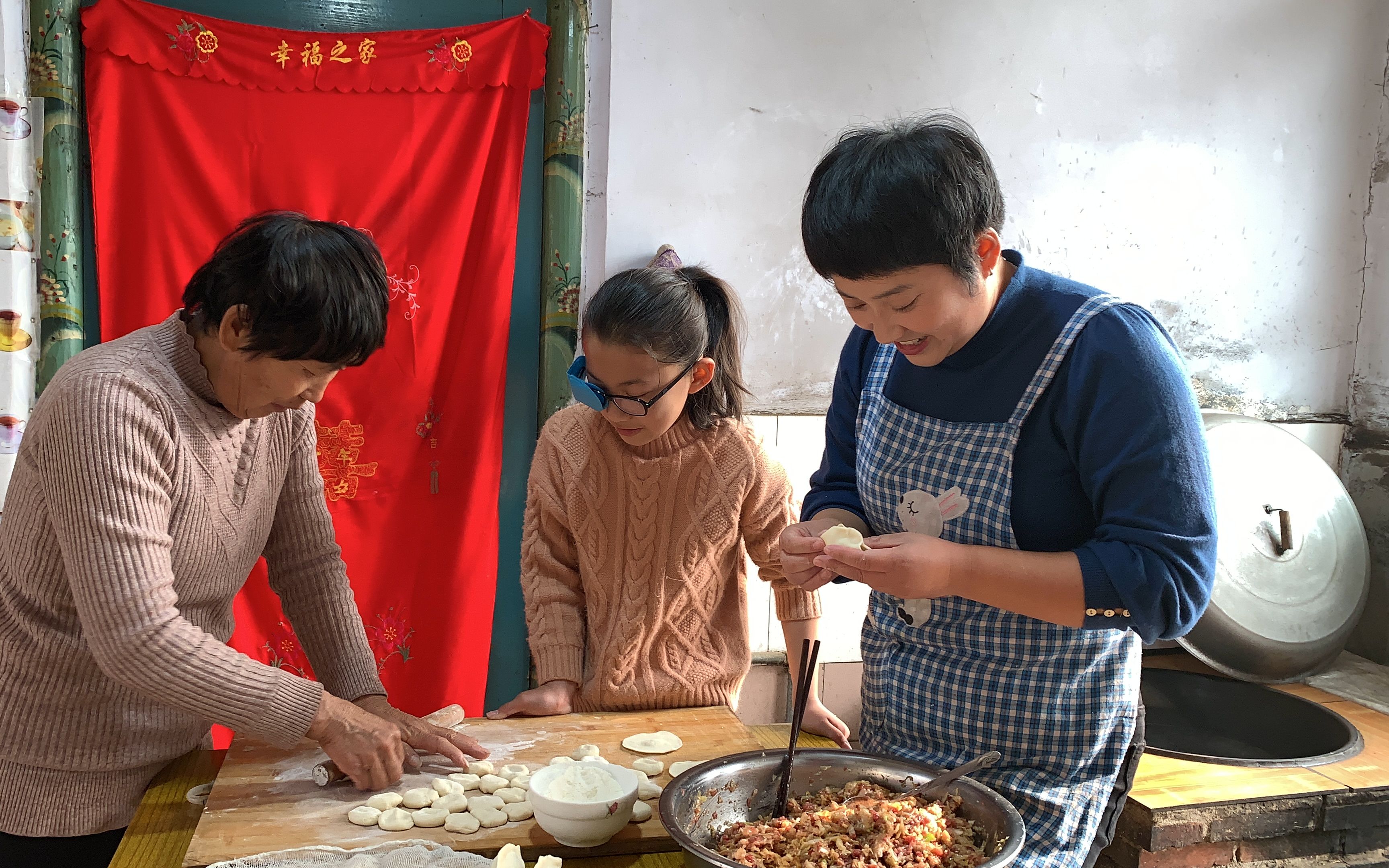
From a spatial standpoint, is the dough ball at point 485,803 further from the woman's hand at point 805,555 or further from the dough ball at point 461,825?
the woman's hand at point 805,555

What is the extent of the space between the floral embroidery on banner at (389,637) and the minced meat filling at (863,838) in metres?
1.87

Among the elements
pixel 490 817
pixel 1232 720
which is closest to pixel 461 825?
pixel 490 817

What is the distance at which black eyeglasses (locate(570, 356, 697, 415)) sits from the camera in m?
1.98

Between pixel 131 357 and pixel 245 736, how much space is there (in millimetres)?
725

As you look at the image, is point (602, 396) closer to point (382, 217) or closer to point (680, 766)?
point (680, 766)

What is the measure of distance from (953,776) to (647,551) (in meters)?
0.95

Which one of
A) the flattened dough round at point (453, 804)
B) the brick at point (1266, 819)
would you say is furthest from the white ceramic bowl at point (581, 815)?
the brick at point (1266, 819)

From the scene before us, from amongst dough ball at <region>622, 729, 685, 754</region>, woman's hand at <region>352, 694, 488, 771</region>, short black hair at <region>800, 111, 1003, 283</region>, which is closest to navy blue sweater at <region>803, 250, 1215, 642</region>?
short black hair at <region>800, 111, 1003, 283</region>

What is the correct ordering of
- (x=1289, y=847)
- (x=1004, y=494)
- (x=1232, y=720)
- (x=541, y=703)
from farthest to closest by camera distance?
(x=1232, y=720) < (x=1289, y=847) < (x=541, y=703) < (x=1004, y=494)

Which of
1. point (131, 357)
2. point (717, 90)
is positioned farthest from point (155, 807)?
point (717, 90)

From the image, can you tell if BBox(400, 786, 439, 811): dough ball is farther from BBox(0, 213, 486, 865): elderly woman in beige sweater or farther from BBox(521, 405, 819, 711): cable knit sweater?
BBox(521, 405, 819, 711): cable knit sweater

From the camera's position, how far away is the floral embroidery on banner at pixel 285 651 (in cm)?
292

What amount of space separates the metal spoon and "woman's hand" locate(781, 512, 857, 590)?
0.33 m

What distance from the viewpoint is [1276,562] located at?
10.2 feet
